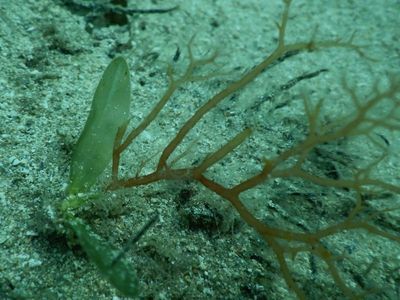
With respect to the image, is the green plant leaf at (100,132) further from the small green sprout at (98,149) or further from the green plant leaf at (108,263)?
the green plant leaf at (108,263)

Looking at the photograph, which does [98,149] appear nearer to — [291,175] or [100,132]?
[100,132]

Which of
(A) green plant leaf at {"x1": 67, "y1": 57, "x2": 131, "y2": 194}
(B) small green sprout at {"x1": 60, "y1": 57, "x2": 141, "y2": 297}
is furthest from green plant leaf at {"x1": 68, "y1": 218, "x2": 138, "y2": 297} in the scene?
(A) green plant leaf at {"x1": 67, "y1": 57, "x2": 131, "y2": 194}

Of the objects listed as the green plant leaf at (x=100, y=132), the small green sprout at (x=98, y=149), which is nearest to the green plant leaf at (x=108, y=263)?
the small green sprout at (x=98, y=149)

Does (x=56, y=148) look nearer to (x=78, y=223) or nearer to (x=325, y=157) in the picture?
(x=78, y=223)

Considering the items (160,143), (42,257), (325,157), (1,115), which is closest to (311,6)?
(325,157)

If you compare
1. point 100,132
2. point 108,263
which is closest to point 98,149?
point 100,132
